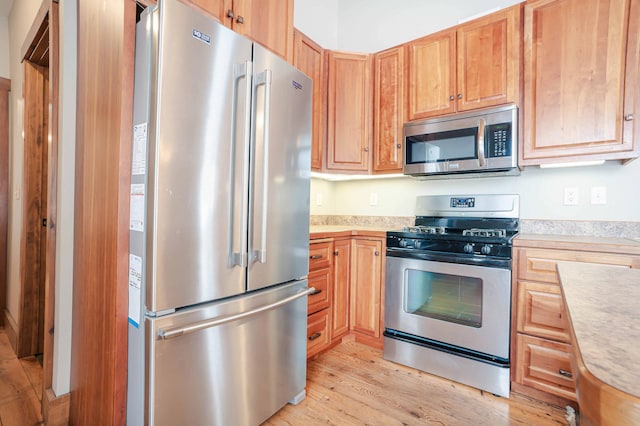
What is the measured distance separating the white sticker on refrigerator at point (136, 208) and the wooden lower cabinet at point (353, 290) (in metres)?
1.20

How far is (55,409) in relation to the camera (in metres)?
1.42

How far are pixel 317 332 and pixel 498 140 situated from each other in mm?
1712

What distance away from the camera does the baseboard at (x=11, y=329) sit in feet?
7.04

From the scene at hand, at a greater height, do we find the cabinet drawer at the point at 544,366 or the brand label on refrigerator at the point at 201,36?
the brand label on refrigerator at the point at 201,36

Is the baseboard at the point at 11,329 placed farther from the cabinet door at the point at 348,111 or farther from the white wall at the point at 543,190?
the cabinet door at the point at 348,111

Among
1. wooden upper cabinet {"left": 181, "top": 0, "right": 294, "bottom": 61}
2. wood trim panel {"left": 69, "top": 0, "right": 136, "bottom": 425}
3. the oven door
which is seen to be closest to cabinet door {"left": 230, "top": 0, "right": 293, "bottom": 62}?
wooden upper cabinet {"left": 181, "top": 0, "right": 294, "bottom": 61}

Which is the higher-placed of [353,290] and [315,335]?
[353,290]

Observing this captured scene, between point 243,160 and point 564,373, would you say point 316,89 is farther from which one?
point 564,373

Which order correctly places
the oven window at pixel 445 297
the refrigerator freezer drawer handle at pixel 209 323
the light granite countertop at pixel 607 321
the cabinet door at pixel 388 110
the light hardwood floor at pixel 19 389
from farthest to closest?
the cabinet door at pixel 388 110 < the oven window at pixel 445 297 < the light hardwood floor at pixel 19 389 < the refrigerator freezer drawer handle at pixel 209 323 < the light granite countertop at pixel 607 321

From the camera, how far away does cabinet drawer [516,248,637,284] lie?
153 cm

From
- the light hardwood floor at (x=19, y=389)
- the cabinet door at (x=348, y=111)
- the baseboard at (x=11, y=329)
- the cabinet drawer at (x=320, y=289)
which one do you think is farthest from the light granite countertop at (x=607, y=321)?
the baseboard at (x=11, y=329)

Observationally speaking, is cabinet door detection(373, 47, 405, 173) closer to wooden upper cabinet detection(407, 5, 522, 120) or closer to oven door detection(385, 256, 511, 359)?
wooden upper cabinet detection(407, 5, 522, 120)

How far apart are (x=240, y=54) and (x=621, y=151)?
2.04 m

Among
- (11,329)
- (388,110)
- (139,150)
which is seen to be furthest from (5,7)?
(388,110)
